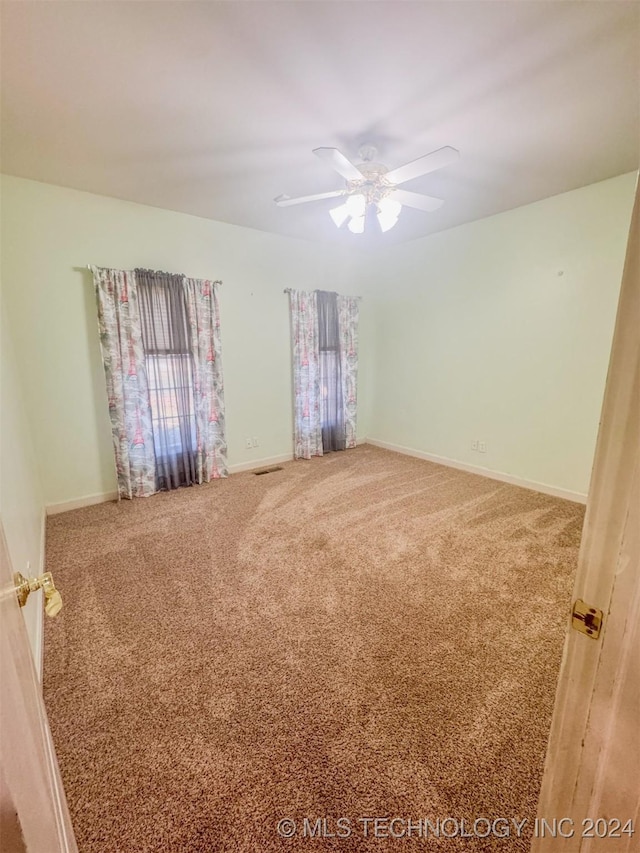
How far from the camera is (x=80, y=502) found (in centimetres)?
314

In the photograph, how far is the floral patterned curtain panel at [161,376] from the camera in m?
3.02

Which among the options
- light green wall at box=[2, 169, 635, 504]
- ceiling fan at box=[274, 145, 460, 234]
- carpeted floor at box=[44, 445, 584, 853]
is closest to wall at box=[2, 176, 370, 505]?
light green wall at box=[2, 169, 635, 504]

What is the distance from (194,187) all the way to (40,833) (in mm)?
3387

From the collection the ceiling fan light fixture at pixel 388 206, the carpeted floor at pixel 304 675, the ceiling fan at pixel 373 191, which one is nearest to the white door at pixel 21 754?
the carpeted floor at pixel 304 675

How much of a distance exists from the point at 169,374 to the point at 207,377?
0.36 meters

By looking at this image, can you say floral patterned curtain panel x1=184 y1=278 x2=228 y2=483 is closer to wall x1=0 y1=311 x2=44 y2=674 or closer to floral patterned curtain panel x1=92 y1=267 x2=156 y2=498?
floral patterned curtain panel x1=92 y1=267 x2=156 y2=498

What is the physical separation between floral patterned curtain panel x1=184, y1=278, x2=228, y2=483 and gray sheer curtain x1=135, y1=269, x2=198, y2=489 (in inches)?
2.2

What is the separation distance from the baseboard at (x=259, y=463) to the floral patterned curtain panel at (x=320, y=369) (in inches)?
5.9

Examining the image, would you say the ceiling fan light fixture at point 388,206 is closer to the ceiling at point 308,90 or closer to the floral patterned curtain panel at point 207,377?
the ceiling at point 308,90

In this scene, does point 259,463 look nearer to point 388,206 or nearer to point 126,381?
point 126,381

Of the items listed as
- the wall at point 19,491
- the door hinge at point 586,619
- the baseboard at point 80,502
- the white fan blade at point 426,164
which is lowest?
the baseboard at point 80,502

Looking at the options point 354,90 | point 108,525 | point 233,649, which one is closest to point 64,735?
point 233,649

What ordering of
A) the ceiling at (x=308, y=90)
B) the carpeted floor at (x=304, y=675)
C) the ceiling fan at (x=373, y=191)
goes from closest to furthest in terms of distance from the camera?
the carpeted floor at (x=304, y=675)
the ceiling at (x=308, y=90)
the ceiling fan at (x=373, y=191)

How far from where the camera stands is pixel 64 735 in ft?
4.24
